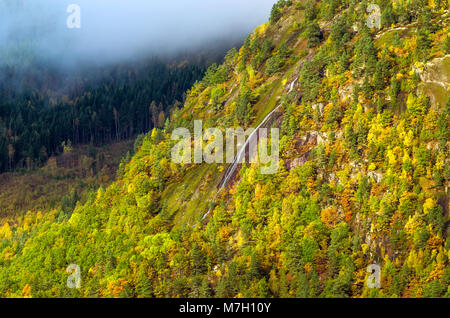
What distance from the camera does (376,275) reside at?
120 meters

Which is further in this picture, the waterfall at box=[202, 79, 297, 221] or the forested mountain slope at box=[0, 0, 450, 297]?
the waterfall at box=[202, 79, 297, 221]

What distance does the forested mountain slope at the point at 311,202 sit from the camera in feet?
403

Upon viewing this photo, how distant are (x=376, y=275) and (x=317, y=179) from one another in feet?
95.0

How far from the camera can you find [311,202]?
137 meters

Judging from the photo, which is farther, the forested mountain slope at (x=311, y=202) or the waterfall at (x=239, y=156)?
the waterfall at (x=239, y=156)

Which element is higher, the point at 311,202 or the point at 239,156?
the point at 239,156

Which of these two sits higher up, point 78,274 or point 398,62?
point 398,62

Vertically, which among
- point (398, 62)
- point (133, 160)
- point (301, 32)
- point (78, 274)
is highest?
point (301, 32)

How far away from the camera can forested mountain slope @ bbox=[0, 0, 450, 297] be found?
123m

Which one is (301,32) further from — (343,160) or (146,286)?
(146,286)

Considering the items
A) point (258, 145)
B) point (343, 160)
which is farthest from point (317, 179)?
point (258, 145)

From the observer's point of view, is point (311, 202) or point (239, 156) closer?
point (311, 202)

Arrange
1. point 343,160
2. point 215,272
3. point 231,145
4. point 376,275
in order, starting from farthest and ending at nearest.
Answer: point 231,145, point 343,160, point 215,272, point 376,275
